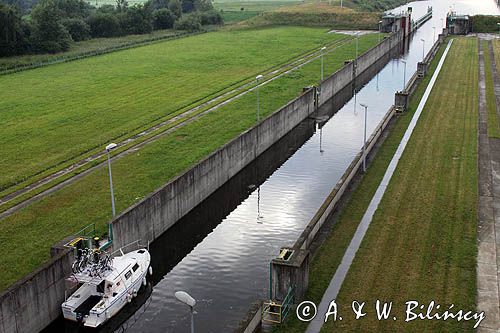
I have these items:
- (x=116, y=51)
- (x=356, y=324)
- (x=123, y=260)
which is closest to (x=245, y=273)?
(x=123, y=260)

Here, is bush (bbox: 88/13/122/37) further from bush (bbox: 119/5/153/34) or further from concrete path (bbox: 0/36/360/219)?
concrete path (bbox: 0/36/360/219)

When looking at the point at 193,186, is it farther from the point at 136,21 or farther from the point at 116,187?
the point at 136,21

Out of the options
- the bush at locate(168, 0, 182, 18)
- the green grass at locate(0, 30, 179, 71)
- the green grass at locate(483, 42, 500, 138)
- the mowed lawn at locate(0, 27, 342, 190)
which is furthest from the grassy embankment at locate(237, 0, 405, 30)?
the green grass at locate(483, 42, 500, 138)

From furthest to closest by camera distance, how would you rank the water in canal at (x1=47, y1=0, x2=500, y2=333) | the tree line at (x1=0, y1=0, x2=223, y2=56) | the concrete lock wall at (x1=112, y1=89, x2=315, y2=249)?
the tree line at (x1=0, y1=0, x2=223, y2=56) → the concrete lock wall at (x1=112, y1=89, x2=315, y2=249) → the water in canal at (x1=47, y1=0, x2=500, y2=333)

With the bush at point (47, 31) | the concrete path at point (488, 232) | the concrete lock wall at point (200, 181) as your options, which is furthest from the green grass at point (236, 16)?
the concrete path at point (488, 232)

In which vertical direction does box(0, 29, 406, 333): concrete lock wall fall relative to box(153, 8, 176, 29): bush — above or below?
below

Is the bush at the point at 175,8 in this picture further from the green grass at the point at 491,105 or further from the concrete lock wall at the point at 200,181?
the concrete lock wall at the point at 200,181

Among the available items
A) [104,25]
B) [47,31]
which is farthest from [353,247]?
[104,25]

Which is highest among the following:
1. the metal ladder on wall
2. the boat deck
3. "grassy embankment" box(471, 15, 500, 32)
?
"grassy embankment" box(471, 15, 500, 32)
